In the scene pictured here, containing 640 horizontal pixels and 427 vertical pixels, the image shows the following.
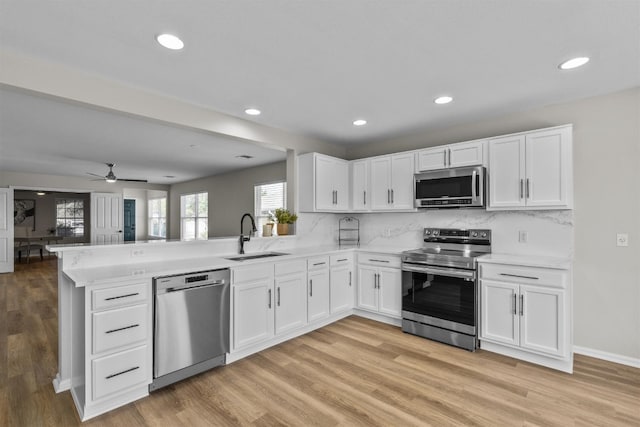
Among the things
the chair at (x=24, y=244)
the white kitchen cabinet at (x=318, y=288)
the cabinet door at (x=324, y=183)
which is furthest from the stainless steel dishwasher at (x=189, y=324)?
the chair at (x=24, y=244)

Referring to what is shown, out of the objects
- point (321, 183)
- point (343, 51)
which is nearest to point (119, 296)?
point (343, 51)

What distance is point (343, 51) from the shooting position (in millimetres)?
2170

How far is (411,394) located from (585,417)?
3.54 ft

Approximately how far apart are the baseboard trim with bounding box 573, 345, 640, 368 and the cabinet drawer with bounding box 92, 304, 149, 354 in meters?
3.81

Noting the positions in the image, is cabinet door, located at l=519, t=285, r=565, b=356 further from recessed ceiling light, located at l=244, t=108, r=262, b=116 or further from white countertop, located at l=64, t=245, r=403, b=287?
recessed ceiling light, located at l=244, t=108, r=262, b=116

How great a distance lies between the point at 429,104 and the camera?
317 centimetres

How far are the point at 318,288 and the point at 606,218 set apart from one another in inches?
112

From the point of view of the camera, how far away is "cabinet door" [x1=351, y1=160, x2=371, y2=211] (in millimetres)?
4363

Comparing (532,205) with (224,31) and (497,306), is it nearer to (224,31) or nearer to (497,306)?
(497,306)

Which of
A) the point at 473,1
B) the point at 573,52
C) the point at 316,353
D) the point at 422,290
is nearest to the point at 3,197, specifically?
the point at 316,353

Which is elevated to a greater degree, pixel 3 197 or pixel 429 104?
pixel 429 104

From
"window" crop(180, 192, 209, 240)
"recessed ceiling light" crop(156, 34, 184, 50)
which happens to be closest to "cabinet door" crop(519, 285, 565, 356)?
"recessed ceiling light" crop(156, 34, 184, 50)

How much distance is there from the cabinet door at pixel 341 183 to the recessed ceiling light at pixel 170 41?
2.57 m

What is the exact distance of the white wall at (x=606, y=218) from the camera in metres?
2.78
